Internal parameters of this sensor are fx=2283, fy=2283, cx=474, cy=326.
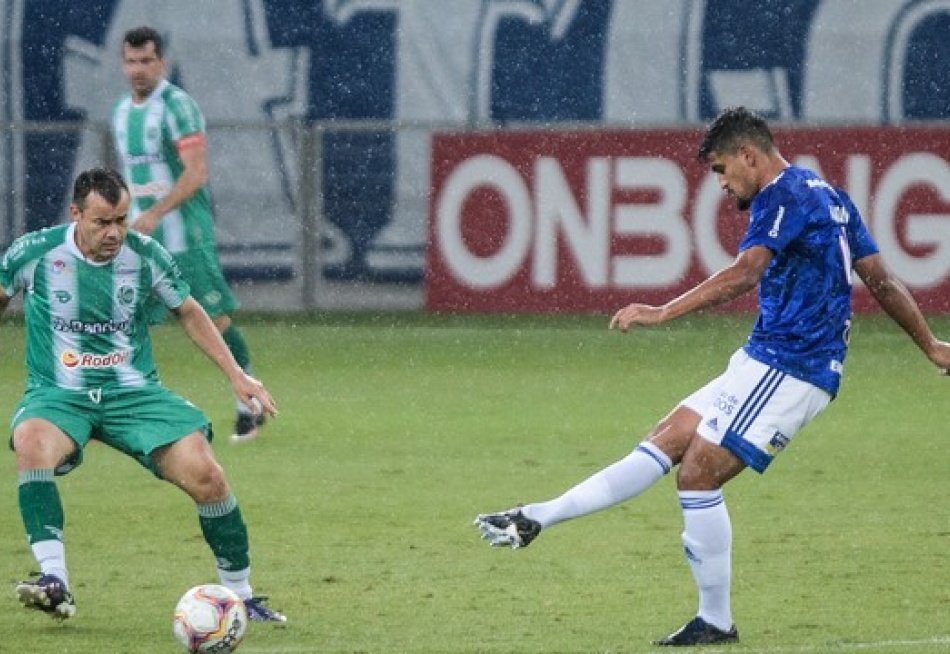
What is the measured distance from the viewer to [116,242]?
300 inches

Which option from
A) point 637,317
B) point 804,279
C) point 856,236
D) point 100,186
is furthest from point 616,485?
point 100,186

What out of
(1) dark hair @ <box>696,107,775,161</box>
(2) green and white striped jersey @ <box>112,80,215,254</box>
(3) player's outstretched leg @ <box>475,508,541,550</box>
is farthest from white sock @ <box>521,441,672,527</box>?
(2) green and white striped jersey @ <box>112,80,215,254</box>

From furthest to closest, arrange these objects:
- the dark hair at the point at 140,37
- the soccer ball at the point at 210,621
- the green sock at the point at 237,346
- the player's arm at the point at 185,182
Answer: the green sock at the point at 237,346 < the player's arm at the point at 185,182 < the dark hair at the point at 140,37 < the soccer ball at the point at 210,621

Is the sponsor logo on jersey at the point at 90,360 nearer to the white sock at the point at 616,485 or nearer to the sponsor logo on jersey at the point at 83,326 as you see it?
the sponsor logo on jersey at the point at 83,326

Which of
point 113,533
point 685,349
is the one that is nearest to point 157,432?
point 113,533

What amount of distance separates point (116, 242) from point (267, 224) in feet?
38.4

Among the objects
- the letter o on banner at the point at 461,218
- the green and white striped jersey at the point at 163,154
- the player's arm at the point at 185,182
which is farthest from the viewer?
the letter o on banner at the point at 461,218

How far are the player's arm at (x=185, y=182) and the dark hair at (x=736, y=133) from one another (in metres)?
4.93

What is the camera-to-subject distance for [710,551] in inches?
285

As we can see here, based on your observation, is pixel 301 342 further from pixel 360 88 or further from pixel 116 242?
pixel 116 242

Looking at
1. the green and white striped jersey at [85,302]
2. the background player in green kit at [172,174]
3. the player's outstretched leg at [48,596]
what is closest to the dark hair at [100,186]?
the green and white striped jersey at [85,302]

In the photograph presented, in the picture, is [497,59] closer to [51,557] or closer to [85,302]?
[85,302]

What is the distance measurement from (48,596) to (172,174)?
5289 mm

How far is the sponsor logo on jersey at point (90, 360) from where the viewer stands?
773 centimetres
